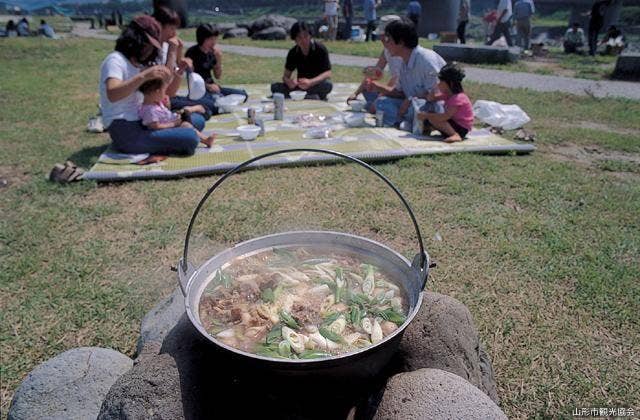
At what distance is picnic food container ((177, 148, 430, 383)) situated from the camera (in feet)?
5.62

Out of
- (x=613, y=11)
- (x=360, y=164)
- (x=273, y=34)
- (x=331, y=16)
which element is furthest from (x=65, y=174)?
(x=613, y=11)

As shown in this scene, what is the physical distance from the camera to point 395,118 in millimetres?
7586

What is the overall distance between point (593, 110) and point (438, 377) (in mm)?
8628

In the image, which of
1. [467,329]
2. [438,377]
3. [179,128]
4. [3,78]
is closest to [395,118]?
[179,128]

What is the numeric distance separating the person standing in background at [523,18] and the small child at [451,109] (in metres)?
12.6

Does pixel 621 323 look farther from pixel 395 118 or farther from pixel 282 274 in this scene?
pixel 395 118

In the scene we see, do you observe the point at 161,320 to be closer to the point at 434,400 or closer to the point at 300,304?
the point at 300,304

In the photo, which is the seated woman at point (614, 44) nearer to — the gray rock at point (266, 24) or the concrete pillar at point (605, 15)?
the concrete pillar at point (605, 15)

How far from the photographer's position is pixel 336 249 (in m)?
2.64

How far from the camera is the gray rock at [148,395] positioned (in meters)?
1.84

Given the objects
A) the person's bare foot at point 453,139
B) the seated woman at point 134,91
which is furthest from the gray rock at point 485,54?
the seated woman at point 134,91

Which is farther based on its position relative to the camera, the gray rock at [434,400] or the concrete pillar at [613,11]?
the concrete pillar at [613,11]

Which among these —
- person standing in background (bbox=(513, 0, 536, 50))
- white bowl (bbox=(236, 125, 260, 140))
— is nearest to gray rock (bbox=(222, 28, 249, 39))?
person standing in background (bbox=(513, 0, 536, 50))

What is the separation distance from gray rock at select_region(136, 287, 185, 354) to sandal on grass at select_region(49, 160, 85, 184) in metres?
3.03
